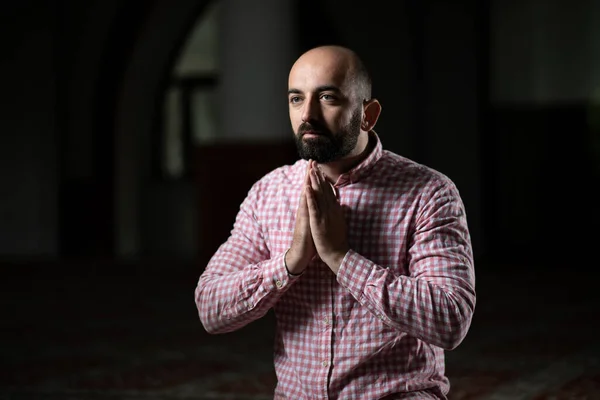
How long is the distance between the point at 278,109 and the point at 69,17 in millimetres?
4917

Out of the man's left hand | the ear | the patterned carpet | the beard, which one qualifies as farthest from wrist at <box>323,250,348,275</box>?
the patterned carpet

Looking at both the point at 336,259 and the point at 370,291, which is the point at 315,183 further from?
the point at 370,291

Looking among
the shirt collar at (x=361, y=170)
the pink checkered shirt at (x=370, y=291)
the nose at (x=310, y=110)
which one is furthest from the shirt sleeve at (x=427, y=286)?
the nose at (x=310, y=110)

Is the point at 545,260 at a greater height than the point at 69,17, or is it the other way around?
the point at 69,17

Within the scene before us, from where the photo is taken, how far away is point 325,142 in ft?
7.37

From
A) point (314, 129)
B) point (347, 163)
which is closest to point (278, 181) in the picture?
point (347, 163)

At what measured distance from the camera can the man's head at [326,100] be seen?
2.23 meters

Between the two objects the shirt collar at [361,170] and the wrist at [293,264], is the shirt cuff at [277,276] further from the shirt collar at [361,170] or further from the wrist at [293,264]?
the shirt collar at [361,170]

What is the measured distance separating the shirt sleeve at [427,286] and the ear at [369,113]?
0.91 ft

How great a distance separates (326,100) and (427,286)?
0.52 meters

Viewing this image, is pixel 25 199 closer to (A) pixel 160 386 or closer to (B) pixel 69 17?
(B) pixel 69 17

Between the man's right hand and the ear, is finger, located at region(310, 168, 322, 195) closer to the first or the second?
the man's right hand

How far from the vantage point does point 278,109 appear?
8.62m

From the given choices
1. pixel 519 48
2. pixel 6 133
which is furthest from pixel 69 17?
pixel 519 48
